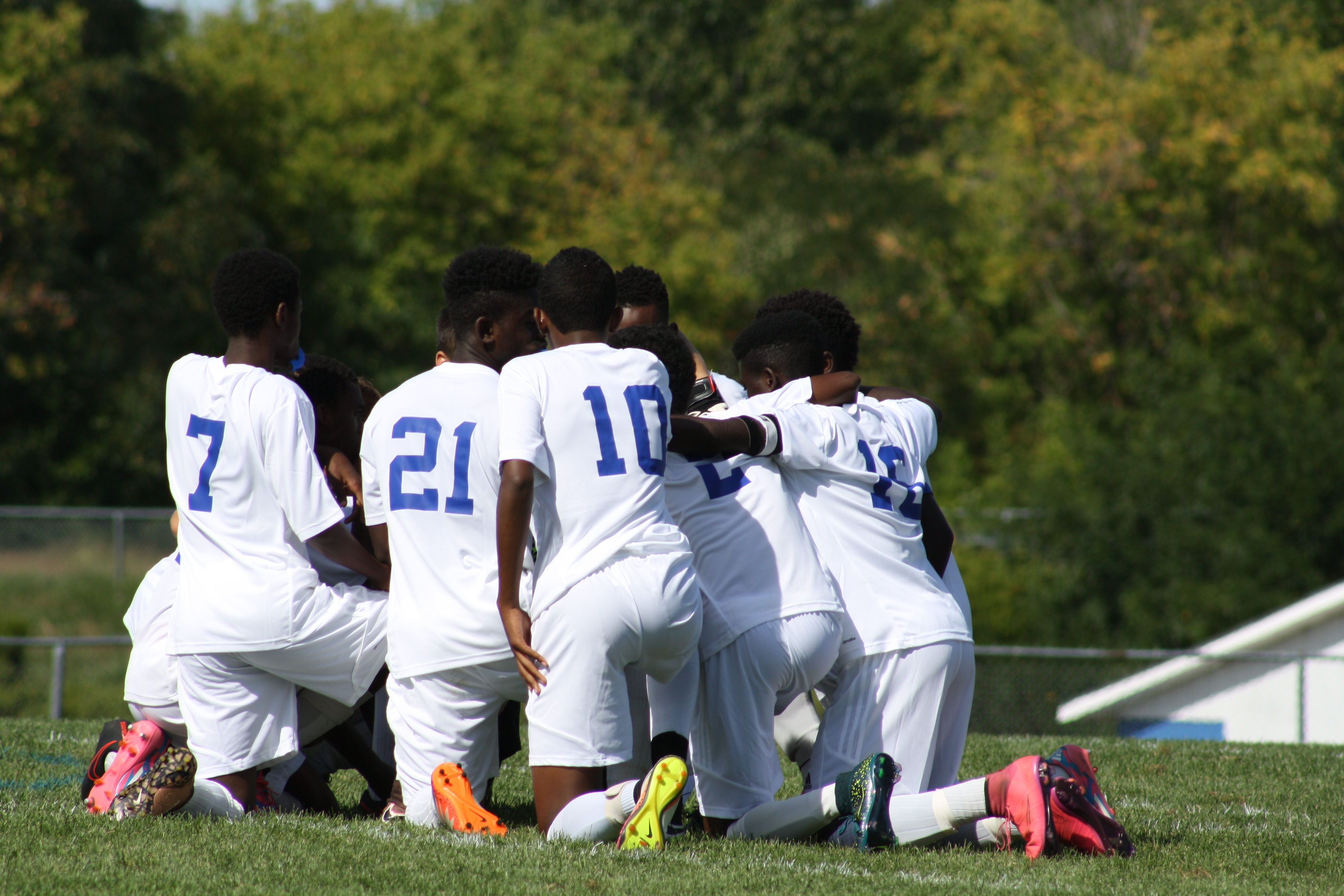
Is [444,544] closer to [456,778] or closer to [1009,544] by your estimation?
[456,778]

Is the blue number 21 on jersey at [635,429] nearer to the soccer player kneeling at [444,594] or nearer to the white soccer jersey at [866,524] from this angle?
the soccer player kneeling at [444,594]

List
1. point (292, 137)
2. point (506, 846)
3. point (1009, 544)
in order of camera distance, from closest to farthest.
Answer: point (506, 846) < point (1009, 544) < point (292, 137)

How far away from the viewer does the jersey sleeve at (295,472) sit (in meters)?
4.98

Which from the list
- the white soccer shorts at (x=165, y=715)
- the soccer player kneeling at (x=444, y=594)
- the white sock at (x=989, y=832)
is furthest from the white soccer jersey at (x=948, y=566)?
the white soccer shorts at (x=165, y=715)

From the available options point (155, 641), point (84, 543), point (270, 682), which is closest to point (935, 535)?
point (270, 682)

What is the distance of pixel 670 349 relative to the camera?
5262mm

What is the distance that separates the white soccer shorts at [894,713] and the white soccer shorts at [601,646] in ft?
2.53

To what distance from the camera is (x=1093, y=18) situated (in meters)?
31.7

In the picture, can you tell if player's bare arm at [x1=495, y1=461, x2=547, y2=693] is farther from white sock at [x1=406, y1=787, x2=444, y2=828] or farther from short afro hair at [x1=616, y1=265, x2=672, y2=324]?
short afro hair at [x1=616, y1=265, x2=672, y2=324]

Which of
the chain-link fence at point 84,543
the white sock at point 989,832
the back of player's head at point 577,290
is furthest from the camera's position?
the chain-link fence at point 84,543

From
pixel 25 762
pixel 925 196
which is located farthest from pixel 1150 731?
pixel 925 196

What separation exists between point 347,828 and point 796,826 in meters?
1.53

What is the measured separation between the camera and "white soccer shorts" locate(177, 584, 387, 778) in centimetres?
500

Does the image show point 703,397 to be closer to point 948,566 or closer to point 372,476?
point 948,566
